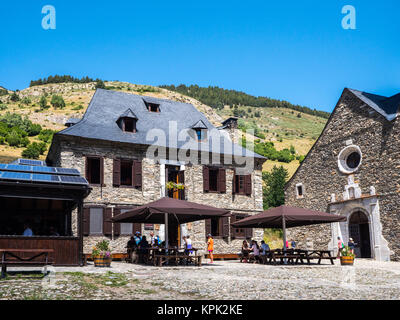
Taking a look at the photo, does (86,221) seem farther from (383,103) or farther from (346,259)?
(383,103)

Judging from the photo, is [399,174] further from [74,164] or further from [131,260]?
[74,164]

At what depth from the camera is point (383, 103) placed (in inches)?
942

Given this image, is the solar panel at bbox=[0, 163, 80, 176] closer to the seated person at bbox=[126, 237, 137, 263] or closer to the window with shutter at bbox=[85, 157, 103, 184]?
the seated person at bbox=[126, 237, 137, 263]

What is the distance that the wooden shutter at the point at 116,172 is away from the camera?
2027 cm

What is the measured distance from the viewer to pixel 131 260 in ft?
55.6

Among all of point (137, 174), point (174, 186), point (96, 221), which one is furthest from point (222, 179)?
point (96, 221)

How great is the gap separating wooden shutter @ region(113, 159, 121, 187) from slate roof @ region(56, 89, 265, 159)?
104 cm

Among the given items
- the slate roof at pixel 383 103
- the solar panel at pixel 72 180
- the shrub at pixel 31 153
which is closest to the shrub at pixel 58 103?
the shrub at pixel 31 153

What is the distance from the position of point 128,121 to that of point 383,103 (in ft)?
45.2

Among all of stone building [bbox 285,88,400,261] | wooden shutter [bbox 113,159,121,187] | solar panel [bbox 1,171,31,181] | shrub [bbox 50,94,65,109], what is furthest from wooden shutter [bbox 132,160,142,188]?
shrub [bbox 50,94,65,109]

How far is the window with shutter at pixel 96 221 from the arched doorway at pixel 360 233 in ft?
42.6

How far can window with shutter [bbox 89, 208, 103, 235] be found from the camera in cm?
1941

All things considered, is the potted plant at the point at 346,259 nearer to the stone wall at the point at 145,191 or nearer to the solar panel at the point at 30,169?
the stone wall at the point at 145,191

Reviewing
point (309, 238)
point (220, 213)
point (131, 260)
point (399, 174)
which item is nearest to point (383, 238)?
point (399, 174)
